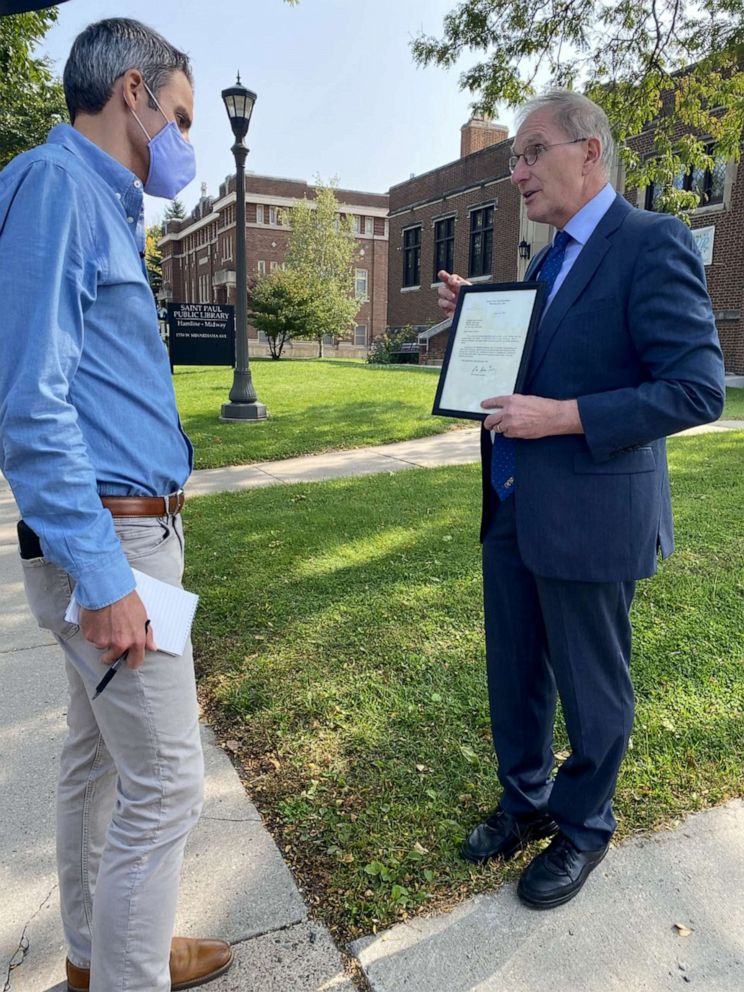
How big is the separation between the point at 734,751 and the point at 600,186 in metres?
2.19

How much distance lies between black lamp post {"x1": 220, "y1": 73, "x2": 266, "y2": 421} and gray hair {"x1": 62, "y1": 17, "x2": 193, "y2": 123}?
912 cm

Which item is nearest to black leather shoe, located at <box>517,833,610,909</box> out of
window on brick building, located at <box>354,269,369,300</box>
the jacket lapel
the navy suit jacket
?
the navy suit jacket

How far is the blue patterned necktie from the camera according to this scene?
7.02 ft

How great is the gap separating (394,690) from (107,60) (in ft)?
8.49

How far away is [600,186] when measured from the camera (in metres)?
2.06

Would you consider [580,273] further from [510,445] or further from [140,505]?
[140,505]

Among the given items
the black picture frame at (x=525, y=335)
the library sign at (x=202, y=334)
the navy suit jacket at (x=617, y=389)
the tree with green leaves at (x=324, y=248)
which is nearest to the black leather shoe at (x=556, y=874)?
the navy suit jacket at (x=617, y=389)

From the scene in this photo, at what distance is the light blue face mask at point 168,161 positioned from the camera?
62.0 inches

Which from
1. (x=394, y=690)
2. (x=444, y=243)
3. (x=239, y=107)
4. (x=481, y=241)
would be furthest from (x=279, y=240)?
(x=394, y=690)

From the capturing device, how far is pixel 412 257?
3262 centimetres

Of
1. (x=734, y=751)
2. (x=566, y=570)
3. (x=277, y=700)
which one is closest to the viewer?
(x=566, y=570)

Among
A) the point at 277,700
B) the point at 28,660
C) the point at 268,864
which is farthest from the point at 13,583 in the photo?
the point at 268,864

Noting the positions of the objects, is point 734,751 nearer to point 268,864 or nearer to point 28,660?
point 268,864

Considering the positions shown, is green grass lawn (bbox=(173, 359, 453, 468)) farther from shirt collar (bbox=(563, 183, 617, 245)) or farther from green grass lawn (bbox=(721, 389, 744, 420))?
shirt collar (bbox=(563, 183, 617, 245))
